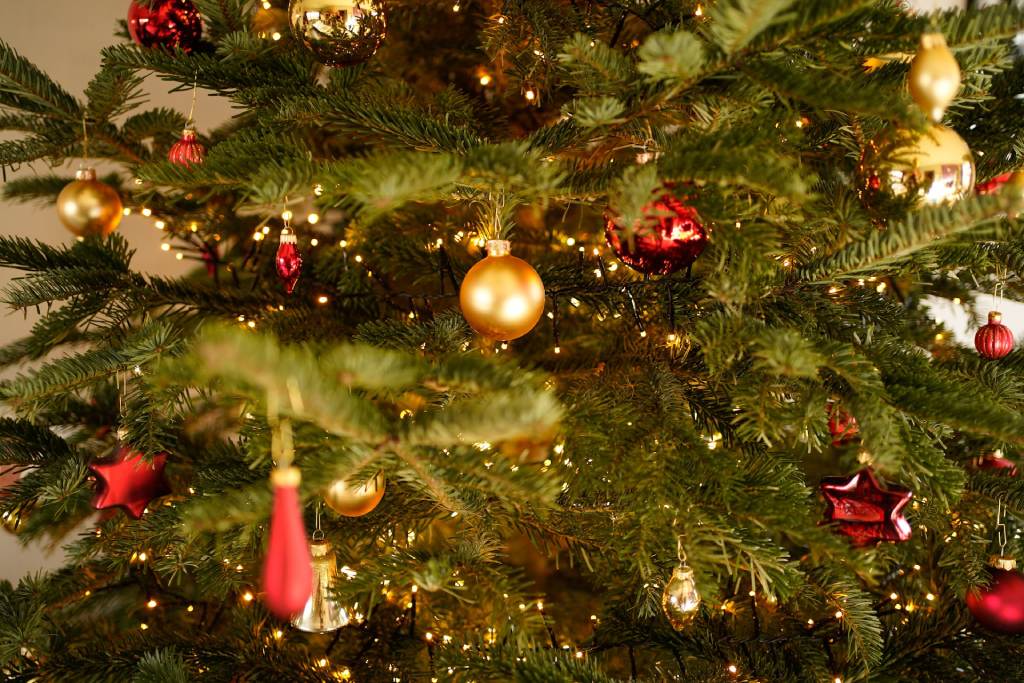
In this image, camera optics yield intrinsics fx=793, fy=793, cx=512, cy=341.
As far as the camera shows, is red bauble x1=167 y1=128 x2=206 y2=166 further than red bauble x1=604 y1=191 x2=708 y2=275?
Yes

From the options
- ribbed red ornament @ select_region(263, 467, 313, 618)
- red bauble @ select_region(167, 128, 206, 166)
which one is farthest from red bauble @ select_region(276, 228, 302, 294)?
ribbed red ornament @ select_region(263, 467, 313, 618)

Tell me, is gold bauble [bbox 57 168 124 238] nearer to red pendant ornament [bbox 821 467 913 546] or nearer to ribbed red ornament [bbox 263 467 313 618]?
ribbed red ornament [bbox 263 467 313 618]

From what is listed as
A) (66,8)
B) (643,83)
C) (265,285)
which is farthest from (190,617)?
(66,8)

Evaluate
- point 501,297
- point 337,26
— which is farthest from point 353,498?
point 337,26

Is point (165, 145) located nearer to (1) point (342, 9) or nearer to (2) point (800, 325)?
(1) point (342, 9)

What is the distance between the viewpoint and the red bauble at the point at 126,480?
0.66 metres

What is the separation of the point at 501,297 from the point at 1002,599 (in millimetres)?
493

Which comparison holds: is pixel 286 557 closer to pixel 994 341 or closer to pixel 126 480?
pixel 126 480

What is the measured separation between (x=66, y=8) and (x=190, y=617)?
0.99 meters

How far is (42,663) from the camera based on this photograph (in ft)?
2.17

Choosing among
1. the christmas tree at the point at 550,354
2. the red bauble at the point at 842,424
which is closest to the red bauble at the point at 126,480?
the christmas tree at the point at 550,354

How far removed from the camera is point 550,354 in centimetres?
89

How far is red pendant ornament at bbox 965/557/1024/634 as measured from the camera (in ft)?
2.12

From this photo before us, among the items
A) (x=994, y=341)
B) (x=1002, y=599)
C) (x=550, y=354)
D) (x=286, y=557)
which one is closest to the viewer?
(x=286, y=557)
